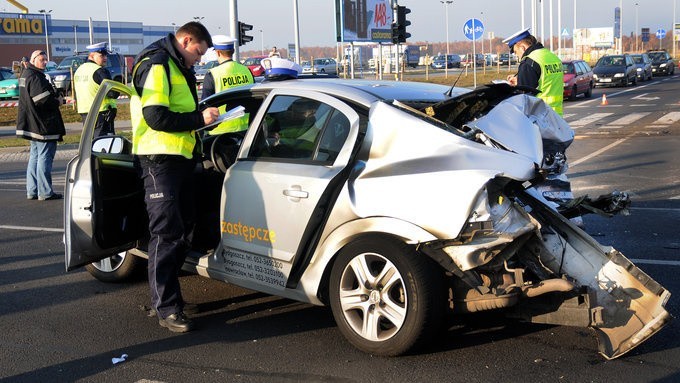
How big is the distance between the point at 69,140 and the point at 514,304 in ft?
53.6

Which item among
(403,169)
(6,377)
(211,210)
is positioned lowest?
(6,377)

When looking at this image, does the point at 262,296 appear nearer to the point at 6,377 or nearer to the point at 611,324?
the point at 6,377

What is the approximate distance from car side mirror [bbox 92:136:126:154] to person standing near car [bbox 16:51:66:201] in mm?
4939

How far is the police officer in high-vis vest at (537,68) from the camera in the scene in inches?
317

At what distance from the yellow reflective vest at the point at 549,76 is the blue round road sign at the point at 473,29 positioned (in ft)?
72.3

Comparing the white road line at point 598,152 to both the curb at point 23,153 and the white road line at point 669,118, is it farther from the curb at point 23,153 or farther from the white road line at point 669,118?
the curb at point 23,153

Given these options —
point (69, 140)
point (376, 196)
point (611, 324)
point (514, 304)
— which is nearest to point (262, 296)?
point (376, 196)

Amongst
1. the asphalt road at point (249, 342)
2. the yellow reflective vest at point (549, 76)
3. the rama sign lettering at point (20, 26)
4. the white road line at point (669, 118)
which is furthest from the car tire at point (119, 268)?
the rama sign lettering at point (20, 26)

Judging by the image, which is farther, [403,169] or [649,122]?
[649,122]

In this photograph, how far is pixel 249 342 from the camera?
4.96 meters

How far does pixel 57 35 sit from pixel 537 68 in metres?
82.3

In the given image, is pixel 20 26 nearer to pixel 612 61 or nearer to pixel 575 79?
pixel 612 61

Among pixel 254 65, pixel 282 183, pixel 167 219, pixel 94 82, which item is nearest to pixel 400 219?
pixel 282 183

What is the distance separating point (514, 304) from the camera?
14.4 ft
